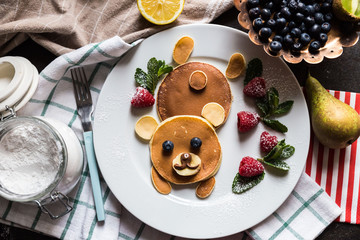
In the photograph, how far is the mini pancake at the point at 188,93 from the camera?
6.79 feet

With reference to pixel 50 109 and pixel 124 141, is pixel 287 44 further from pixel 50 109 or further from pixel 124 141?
pixel 50 109

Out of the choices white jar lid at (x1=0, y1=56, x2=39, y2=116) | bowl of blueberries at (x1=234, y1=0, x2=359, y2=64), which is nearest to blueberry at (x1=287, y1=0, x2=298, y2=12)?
bowl of blueberries at (x1=234, y1=0, x2=359, y2=64)

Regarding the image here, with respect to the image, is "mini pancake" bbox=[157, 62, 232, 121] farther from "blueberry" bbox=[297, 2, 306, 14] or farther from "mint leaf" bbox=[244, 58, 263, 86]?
"blueberry" bbox=[297, 2, 306, 14]

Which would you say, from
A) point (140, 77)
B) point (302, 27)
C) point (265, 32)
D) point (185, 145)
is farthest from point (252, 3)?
point (185, 145)

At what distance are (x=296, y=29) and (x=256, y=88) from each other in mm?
355

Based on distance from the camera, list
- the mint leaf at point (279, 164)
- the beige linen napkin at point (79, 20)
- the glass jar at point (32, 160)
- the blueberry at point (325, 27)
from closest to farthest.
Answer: the glass jar at point (32, 160), the blueberry at point (325, 27), the mint leaf at point (279, 164), the beige linen napkin at point (79, 20)

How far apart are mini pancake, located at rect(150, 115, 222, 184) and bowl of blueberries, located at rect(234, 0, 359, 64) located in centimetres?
54

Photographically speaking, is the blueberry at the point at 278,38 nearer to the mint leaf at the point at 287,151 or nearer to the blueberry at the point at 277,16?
the blueberry at the point at 277,16

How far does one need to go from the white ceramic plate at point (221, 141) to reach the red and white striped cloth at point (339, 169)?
0.18 meters

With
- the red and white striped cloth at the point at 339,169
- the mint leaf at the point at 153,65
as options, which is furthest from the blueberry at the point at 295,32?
the mint leaf at the point at 153,65

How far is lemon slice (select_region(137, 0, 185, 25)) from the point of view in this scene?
2.06m

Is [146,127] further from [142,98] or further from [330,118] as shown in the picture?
[330,118]

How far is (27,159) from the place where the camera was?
6.14ft

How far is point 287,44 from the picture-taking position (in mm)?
1925
